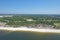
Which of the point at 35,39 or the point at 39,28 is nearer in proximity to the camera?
the point at 35,39

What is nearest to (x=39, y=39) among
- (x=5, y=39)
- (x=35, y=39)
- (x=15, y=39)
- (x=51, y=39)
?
(x=35, y=39)

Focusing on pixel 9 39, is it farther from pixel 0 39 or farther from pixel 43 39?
pixel 43 39

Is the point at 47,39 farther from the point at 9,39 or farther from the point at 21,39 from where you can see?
the point at 9,39

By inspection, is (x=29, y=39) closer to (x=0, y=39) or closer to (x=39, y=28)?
(x=0, y=39)

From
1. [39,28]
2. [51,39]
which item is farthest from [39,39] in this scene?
[39,28]

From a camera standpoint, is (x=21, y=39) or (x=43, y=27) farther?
(x=43, y=27)

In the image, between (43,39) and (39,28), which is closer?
(43,39)

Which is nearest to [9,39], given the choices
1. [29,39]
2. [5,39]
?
[5,39]
